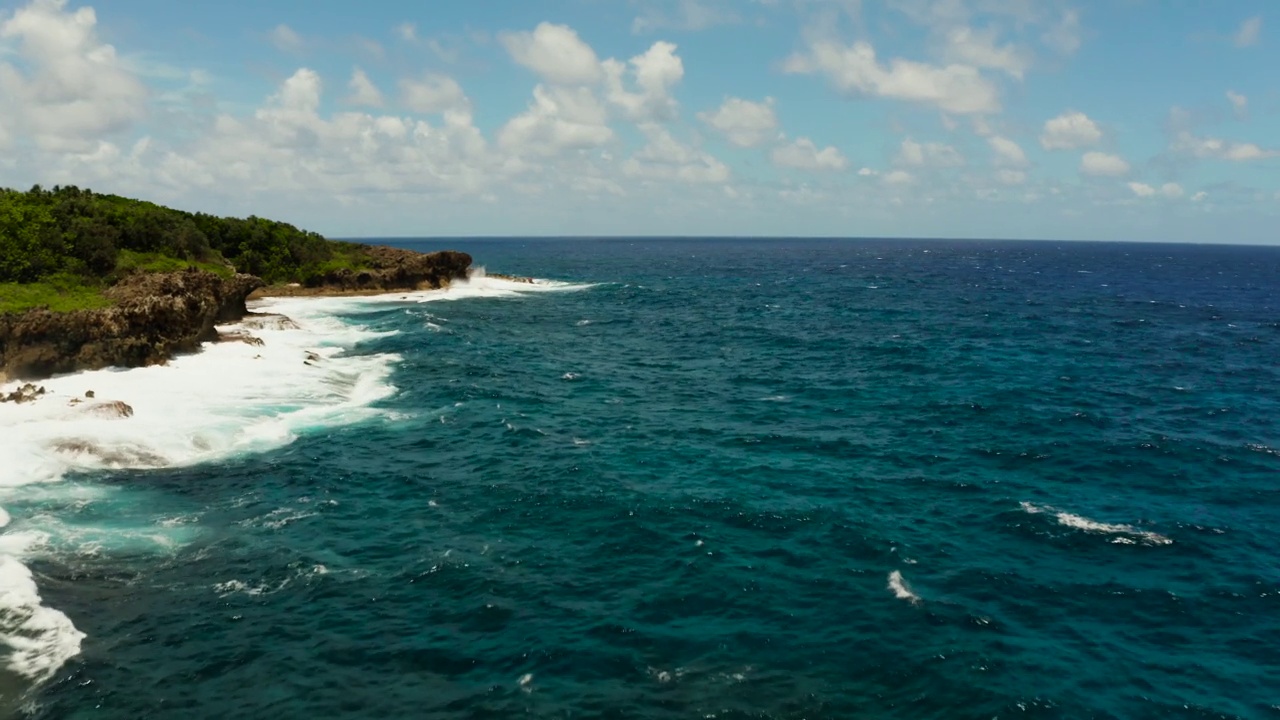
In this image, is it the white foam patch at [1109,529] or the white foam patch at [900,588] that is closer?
the white foam patch at [900,588]

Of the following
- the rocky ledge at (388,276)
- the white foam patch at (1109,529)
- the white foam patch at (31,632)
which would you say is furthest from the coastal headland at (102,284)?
the white foam patch at (1109,529)

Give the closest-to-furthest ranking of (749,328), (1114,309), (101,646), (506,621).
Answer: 1. (101,646)
2. (506,621)
3. (749,328)
4. (1114,309)

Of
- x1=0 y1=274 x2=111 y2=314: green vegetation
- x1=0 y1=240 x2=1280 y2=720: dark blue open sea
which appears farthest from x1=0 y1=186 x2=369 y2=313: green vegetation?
x1=0 y1=240 x2=1280 y2=720: dark blue open sea

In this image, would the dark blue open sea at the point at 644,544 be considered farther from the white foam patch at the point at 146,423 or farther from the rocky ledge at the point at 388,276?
the rocky ledge at the point at 388,276

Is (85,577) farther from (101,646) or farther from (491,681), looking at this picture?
(491,681)

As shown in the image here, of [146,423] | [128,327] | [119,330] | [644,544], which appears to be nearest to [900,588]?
[644,544]

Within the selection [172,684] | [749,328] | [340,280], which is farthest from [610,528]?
[340,280]
